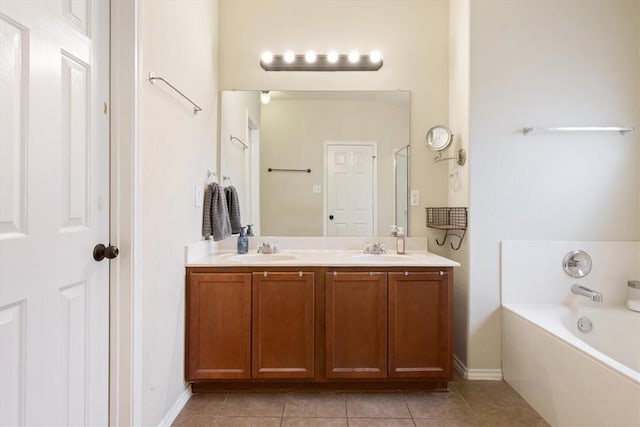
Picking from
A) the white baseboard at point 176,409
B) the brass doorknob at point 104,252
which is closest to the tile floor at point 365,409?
the white baseboard at point 176,409

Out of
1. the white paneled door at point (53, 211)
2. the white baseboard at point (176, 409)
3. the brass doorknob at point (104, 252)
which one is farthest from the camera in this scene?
the white baseboard at point (176, 409)

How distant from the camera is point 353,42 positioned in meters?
2.52

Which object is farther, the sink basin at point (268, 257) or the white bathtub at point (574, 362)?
the sink basin at point (268, 257)

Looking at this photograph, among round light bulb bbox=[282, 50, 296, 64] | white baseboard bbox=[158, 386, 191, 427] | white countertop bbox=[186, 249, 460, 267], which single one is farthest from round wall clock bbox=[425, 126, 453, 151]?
white baseboard bbox=[158, 386, 191, 427]

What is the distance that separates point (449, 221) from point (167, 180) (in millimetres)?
1839

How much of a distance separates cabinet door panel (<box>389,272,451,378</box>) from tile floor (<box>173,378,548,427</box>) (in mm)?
168

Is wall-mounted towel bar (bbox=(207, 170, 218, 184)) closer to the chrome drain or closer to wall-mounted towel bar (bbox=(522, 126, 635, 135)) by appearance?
wall-mounted towel bar (bbox=(522, 126, 635, 135))

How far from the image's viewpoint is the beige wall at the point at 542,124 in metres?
2.17

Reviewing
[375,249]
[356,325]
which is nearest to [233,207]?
[375,249]

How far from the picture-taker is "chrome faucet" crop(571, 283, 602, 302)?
197 centimetres

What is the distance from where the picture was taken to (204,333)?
1.93 meters

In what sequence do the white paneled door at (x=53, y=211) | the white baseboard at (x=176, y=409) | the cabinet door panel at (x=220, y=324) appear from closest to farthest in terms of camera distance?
the white paneled door at (x=53, y=211), the white baseboard at (x=176, y=409), the cabinet door panel at (x=220, y=324)

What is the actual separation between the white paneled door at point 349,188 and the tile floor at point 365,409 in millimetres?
1134

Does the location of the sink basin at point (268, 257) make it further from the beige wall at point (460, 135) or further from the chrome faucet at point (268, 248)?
the beige wall at point (460, 135)
